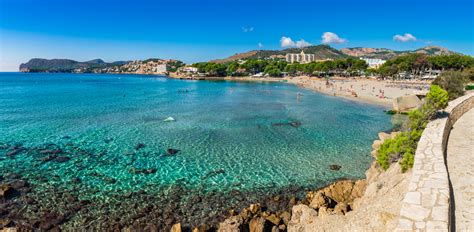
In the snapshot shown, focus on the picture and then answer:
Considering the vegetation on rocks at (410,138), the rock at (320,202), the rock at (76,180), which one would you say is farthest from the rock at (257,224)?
the rock at (76,180)

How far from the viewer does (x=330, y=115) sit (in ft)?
106

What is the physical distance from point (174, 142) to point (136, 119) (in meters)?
11.4

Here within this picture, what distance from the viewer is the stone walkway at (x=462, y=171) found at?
5.46 m

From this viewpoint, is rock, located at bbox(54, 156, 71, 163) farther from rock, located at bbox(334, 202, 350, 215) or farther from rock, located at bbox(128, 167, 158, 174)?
rock, located at bbox(334, 202, 350, 215)

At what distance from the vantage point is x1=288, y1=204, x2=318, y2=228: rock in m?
8.62

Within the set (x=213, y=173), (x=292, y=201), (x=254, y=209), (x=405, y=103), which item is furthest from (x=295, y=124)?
(x=254, y=209)

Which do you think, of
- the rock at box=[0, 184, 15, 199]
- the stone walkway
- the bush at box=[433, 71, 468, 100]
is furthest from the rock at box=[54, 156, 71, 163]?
the bush at box=[433, 71, 468, 100]

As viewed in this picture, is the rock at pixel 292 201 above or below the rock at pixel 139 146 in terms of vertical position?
below

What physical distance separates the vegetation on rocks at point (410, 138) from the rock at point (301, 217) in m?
3.16

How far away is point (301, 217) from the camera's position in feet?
29.9

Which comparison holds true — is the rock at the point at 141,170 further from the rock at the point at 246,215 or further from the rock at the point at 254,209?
the rock at the point at 246,215

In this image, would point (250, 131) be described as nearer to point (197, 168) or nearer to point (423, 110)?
point (197, 168)

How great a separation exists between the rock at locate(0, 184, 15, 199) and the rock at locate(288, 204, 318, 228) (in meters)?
11.7

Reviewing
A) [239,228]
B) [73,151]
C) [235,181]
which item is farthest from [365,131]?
[73,151]
